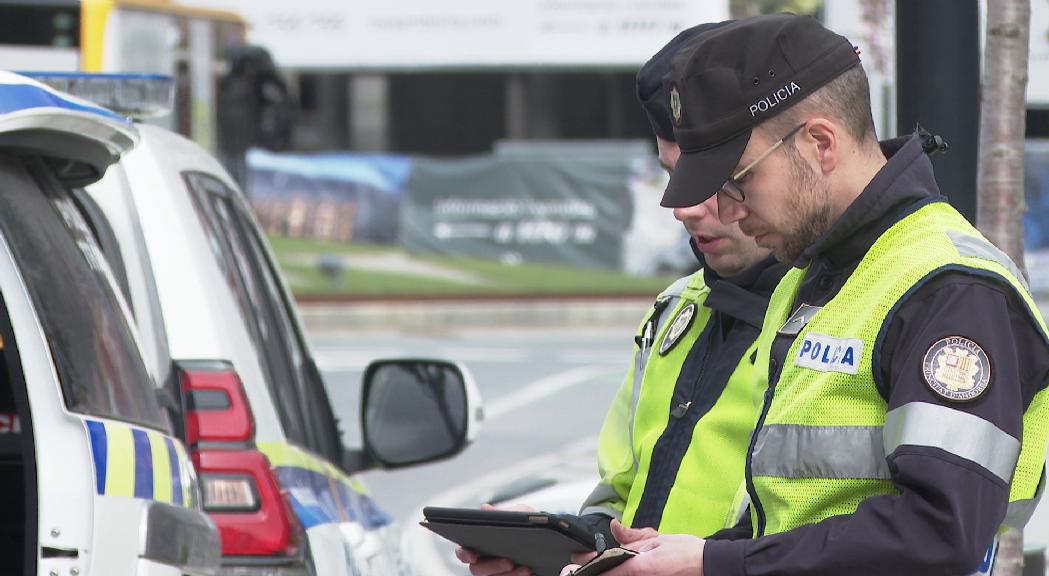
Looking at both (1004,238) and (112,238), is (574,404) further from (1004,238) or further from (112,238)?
(112,238)

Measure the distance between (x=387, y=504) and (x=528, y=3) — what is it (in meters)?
13.2

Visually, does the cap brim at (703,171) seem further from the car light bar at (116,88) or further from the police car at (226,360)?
the car light bar at (116,88)

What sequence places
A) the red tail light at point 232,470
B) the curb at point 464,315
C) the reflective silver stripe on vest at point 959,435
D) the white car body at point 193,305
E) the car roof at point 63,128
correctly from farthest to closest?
the curb at point 464,315 < the white car body at point 193,305 < the red tail light at point 232,470 < the car roof at point 63,128 < the reflective silver stripe on vest at point 959,435

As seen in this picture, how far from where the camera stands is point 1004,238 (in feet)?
13.1

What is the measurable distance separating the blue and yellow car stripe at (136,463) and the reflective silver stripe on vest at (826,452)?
2.73 feet

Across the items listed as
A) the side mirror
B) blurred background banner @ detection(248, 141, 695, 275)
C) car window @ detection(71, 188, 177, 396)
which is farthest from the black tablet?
blurred background banner @ detection(248, 141, 695, 275)

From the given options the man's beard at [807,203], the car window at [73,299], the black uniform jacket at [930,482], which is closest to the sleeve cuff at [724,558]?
the black uniform jacket at [930,482]

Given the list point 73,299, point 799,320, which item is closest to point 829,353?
point 799,320

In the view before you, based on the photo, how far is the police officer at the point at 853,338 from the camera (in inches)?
74.2

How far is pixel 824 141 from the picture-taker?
6.84 feet

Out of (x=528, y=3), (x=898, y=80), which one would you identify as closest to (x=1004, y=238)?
(x=898, y=80)

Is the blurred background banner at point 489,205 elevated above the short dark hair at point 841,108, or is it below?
below

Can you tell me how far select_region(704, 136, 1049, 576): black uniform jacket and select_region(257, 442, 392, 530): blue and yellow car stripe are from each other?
1.25m

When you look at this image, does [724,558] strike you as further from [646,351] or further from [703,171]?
[646,351]
